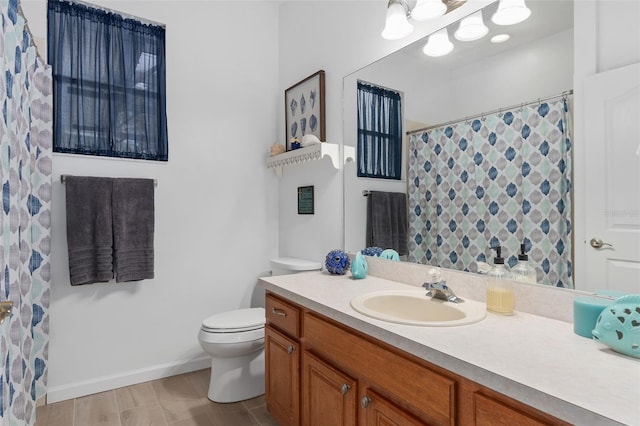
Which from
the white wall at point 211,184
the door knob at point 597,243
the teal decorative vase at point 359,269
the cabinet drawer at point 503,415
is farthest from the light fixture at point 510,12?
the cabinet drawer at point 503,415

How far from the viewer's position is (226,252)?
2.92 m

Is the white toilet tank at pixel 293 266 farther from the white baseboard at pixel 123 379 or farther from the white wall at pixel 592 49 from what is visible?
the white wall at pixel 592 49

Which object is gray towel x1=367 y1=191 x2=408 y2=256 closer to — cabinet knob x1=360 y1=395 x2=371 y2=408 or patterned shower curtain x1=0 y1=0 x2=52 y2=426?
cabinet knob x1=360 y1=395 x2=371 y2=408

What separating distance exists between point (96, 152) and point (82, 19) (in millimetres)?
885

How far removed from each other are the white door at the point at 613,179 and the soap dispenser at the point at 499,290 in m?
0.25

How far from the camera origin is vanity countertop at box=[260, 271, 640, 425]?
71 cm

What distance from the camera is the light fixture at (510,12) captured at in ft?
4.65

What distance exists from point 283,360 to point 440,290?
852 mm

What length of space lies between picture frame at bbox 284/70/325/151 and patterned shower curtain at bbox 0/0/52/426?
157 centimetres

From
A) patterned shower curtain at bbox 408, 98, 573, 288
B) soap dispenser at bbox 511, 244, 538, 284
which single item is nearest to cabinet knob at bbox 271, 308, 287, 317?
patterned shower curtain at bbox 408, 98, 573, 288

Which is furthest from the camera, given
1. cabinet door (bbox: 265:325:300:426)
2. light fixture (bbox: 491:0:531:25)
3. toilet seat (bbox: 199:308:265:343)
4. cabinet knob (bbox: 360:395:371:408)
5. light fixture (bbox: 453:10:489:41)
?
toilet seat (bbox: 199:308:265:343)

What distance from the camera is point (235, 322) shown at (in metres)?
2.28

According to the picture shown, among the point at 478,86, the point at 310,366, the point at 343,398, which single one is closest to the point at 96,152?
the point at 310,366

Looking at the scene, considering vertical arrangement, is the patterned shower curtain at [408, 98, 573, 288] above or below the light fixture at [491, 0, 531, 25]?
below
